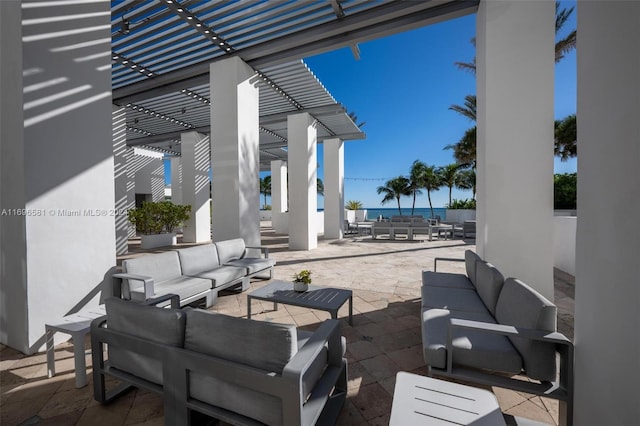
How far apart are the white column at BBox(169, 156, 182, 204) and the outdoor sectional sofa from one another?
1003 cm

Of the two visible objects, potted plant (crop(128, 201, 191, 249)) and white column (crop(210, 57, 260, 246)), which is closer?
white column (crop(210, 57, 260, 246))

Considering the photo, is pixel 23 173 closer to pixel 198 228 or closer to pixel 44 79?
pixel 44 79

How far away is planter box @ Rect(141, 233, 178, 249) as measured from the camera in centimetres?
869

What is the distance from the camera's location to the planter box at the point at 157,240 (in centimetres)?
869

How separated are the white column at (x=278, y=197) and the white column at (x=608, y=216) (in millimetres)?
12558

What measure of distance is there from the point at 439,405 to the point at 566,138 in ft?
51.3

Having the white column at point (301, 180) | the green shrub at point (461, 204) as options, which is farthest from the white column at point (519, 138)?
the green shrub at point (461, 204)

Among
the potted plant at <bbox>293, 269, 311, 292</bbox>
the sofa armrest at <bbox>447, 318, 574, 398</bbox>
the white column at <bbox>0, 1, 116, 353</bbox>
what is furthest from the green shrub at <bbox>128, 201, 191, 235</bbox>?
the sofa armrest at <bbox>447, 318, 574, 398</bbox>

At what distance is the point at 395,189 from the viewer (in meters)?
16.9

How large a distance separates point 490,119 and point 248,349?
13.5 ft

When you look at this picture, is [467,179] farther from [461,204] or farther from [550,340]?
[550,340]

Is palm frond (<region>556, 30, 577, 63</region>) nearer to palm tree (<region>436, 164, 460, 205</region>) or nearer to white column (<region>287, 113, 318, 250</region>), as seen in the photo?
palm tree (<region>436, 164, 460, 205</region>)

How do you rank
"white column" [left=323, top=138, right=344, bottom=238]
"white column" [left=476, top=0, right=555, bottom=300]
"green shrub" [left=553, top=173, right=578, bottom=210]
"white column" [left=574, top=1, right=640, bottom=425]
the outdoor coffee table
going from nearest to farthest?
"white column" [left=574, top=1, right=640, bottom=425] → the outdoor coffee table → "white column" [left=476, top=0, right=555, bottom=300] → "green shrub" [left=553, top=173, right=578, bottom=210] → "white column" [left=323, top=138, right=344, bottom=238]

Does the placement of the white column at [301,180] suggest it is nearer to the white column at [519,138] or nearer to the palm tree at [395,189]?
the white column at [519,138]
